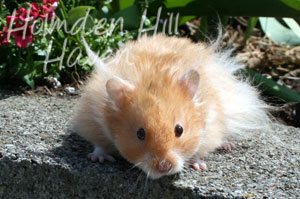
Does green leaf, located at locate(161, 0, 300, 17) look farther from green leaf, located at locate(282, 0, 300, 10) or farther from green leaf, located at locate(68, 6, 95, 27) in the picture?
green leaf, located at locate(68, 6, 95, 27)

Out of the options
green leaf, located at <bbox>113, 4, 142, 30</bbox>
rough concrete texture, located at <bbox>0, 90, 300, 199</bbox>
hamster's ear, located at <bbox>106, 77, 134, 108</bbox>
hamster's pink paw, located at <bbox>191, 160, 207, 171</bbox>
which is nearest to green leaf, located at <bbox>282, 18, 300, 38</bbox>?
green leaf, located at <bbox>113, 4, 142, 30</bbox>

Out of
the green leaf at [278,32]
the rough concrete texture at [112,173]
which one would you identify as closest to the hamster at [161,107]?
the rough concrete texture at [112,173]

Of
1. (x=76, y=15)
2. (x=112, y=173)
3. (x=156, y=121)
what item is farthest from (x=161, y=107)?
(x=76, y=15)

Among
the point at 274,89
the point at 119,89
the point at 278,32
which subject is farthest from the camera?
the point at 278,32

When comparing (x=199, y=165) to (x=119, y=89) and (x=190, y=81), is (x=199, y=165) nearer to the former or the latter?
(x=190, y=81)

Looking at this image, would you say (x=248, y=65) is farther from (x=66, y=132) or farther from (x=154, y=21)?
(x=66, y=132)
